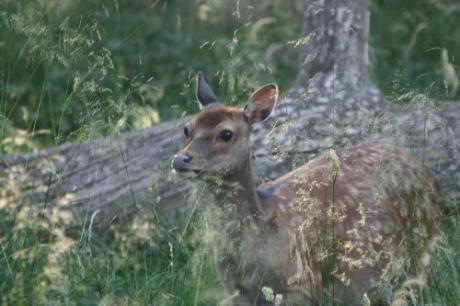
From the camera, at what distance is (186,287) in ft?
18.2

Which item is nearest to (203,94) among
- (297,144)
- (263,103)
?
(263,103)

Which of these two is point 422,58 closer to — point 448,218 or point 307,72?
point 307,72

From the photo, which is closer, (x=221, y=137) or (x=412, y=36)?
(x=221, y=137)

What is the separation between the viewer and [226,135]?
604cm

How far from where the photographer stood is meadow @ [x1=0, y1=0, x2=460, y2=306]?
18.0ft

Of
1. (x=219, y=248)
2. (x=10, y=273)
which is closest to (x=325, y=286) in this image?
(x=219, y=248)

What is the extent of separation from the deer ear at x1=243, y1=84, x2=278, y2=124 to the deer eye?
290 mm

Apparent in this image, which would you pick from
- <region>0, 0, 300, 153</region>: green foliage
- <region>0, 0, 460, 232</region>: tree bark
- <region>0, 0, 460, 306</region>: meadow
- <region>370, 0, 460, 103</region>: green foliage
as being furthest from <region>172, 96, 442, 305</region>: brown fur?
<region>370, 0, 460, 103</region>: green foliage

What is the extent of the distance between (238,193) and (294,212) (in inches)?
12.4

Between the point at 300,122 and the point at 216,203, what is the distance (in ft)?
6.39

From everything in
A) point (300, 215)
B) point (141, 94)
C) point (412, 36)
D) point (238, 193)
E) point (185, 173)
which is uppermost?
point (185, 173)

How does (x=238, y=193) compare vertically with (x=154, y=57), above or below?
above

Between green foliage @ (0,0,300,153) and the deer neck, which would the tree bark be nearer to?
green foliage @ (0,0,300,153)

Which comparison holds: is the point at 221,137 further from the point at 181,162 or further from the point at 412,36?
the point at 412,36
